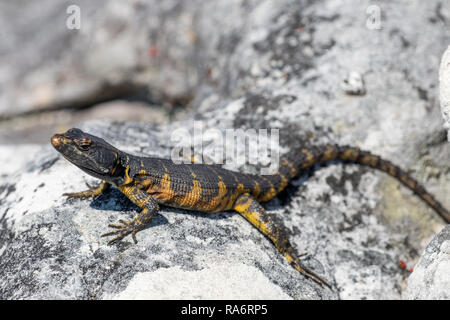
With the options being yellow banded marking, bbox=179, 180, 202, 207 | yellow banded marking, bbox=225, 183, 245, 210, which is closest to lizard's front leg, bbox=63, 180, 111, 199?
yellow banded marking, bbox=179, 180, 202, 207

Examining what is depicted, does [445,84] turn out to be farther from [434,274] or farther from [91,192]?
[91,192]

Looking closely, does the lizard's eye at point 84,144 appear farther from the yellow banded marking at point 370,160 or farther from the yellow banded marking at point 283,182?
the yellow banded marking at point 370,160

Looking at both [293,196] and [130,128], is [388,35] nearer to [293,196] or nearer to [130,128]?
[293,196]

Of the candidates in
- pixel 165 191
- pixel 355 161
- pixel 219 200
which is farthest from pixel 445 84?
pixel 165 191

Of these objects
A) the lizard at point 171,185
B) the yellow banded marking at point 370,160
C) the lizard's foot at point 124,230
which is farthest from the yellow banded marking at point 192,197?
the yellow banded marking at point 370,160

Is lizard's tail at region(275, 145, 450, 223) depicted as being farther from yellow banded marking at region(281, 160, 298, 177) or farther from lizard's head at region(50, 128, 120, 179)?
lizard's head at region(50, 128, 120, 179)
